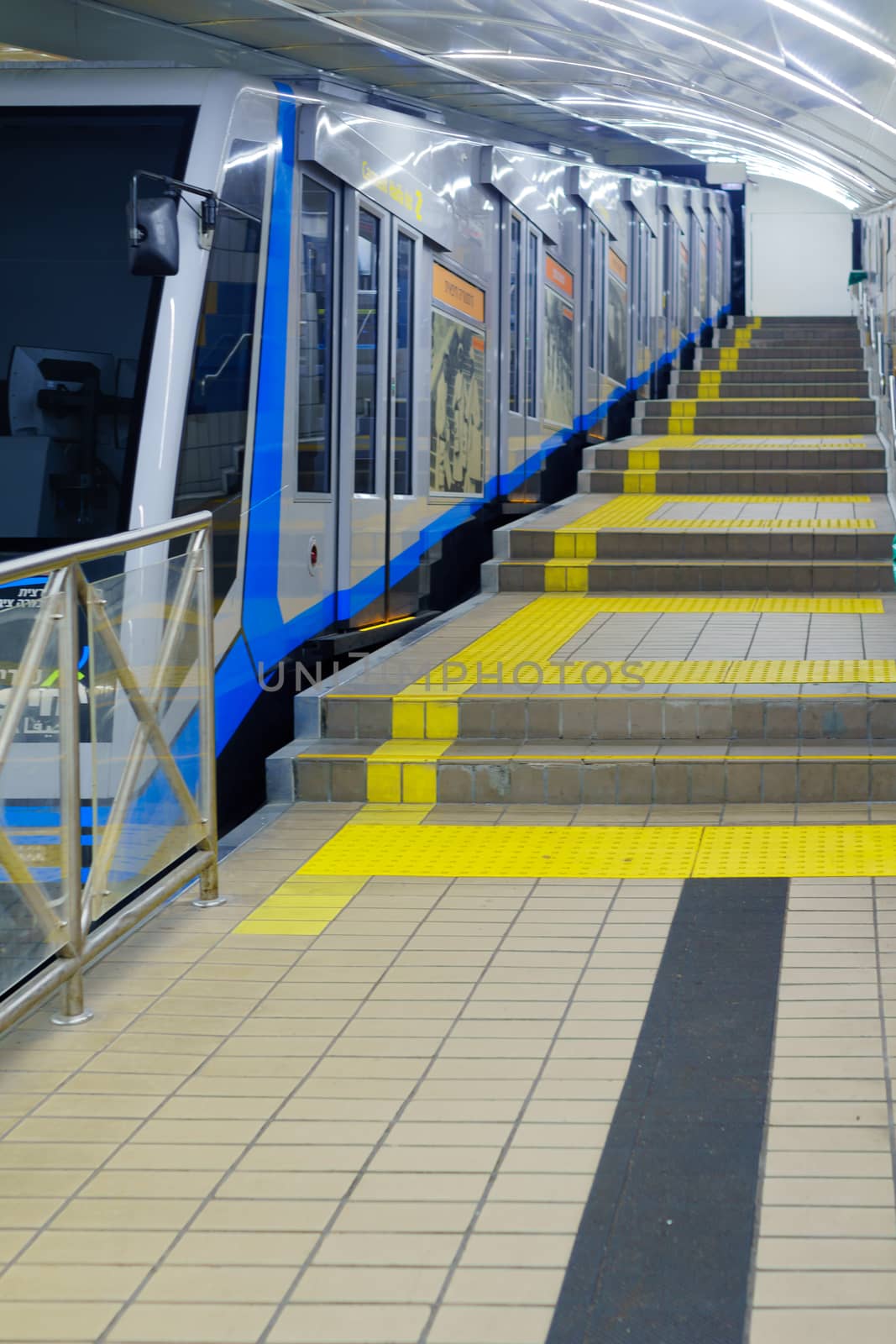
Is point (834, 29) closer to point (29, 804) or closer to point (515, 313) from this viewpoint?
point (515, 313)

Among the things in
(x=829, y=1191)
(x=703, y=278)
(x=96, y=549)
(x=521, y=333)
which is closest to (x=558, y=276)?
(x=521, y=333)

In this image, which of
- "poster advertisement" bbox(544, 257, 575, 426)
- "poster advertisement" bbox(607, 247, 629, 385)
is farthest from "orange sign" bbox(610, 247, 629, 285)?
"poster advertisement" bbox(544, 257, 575, 426)

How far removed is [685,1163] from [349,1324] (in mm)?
834

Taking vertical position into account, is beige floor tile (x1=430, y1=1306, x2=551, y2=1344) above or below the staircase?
below

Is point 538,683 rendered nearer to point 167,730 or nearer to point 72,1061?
point 167,730

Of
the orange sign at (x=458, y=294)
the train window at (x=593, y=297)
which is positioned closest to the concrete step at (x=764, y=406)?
the train window at (x=593, y=297)

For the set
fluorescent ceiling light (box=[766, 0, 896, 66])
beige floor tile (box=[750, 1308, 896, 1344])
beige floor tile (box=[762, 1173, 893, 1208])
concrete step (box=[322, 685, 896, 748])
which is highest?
fluorescent ceiling light (box=[766, 0, 896, 66])

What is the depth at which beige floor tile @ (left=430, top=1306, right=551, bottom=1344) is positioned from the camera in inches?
97.7

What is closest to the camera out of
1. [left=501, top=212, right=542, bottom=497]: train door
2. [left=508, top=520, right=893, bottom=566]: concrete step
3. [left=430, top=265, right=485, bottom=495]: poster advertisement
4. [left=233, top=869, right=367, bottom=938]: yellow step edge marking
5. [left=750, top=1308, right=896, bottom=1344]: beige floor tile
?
[left=750, top=1308, right=896, bottom=1344]: beige floor tile

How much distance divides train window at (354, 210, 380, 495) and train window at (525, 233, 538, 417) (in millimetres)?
4202

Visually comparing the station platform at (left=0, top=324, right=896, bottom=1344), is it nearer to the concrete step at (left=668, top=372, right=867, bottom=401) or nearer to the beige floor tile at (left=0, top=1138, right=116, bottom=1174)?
the beige floor tile at (left=0, top=1138, right=116, bottom=1174)

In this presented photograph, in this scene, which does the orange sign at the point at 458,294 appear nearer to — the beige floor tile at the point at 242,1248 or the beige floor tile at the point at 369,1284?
the beige floor tile at the point at 242,1248

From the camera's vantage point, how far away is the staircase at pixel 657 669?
615 cm

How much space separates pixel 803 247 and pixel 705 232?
25.6 ft
